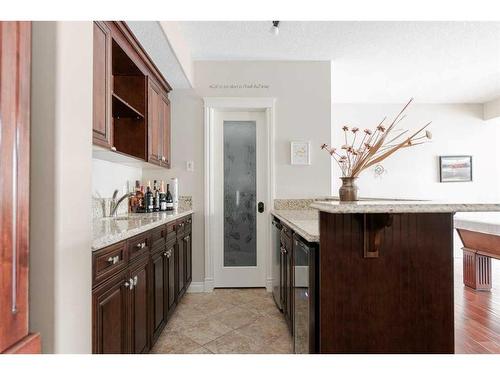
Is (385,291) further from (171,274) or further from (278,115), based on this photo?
(278,115)

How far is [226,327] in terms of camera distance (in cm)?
250

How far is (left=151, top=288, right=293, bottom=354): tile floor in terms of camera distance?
2.17 meters

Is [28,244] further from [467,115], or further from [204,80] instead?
[467,115]

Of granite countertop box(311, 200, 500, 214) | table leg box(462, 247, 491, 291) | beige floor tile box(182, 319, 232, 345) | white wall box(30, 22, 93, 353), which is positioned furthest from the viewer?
table leg box(462, 247, 491, 291)

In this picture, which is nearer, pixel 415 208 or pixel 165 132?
pixel 415 208

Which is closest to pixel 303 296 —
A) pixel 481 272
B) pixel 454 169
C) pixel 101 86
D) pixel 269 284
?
pixel 101 86

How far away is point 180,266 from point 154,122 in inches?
56.2

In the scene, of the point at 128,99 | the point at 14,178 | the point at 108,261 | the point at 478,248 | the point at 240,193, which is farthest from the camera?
the point at 240,193

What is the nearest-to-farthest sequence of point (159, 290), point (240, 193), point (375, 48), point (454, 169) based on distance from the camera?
point (159, 290)
point (375, 48)
point (240, 193)
point (454, 169)

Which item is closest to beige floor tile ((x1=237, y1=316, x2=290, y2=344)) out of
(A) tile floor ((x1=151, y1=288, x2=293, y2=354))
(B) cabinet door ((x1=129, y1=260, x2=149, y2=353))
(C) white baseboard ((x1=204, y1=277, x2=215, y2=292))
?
(A) tile floor ((x1=151, y1=288, x2=293, y2=354))

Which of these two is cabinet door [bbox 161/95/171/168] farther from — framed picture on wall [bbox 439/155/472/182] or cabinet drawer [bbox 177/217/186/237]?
framed picture on wall [bbox 439/155/472/182]

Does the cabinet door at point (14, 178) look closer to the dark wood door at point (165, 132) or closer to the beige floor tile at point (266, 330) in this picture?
the beige floor tile at point (266, 330)

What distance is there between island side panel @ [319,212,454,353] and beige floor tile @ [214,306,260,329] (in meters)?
1.27

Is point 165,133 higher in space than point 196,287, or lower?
higher
